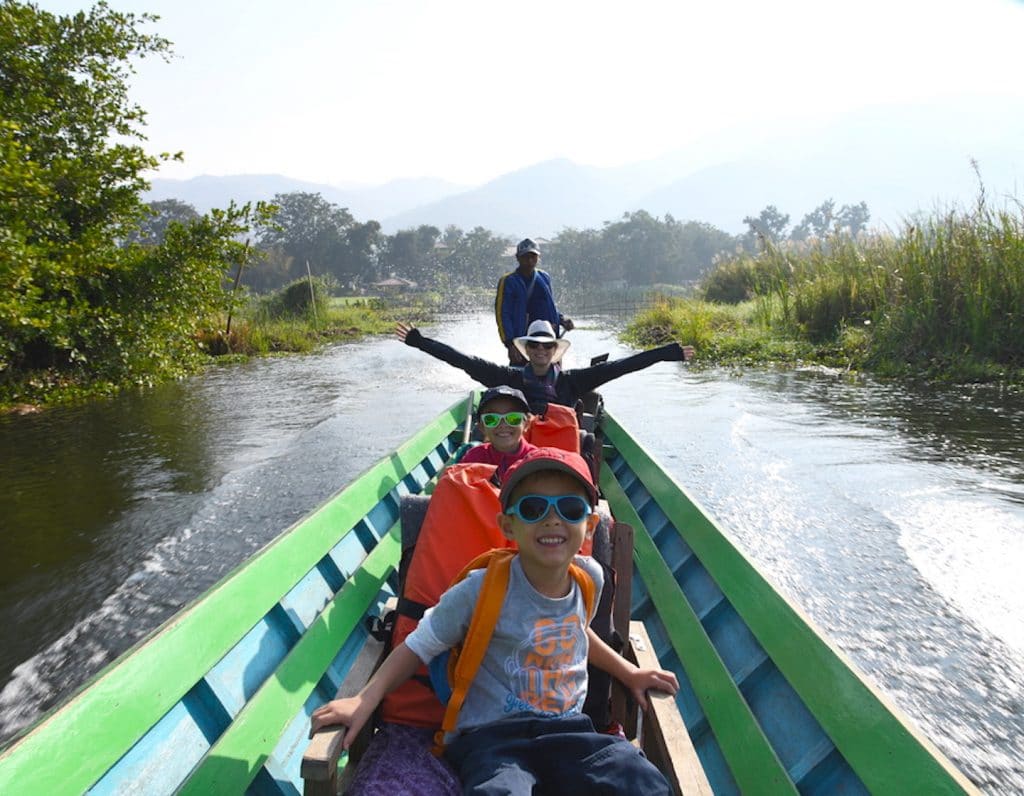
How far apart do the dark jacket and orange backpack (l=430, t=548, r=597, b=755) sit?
9.95ft

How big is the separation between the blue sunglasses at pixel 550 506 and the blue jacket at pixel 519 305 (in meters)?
4.64

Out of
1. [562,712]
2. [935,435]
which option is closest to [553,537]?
[562,712]

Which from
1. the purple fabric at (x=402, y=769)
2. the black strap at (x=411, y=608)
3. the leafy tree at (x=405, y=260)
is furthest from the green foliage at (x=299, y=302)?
the leafy tree at (x=405, y=260)

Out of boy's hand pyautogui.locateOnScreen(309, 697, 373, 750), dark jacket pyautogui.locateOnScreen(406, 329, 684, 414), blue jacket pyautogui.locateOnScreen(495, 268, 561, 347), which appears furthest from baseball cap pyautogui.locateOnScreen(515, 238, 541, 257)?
boy's hand pyautogui.locateOnScreen(309, 697, 373, 750)

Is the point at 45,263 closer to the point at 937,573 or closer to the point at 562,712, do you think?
the point at 562,712

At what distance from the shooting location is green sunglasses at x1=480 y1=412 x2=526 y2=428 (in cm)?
314

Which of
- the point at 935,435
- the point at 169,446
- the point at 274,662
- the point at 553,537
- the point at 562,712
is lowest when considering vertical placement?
the point at 935,435

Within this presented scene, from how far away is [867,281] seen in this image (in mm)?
13812

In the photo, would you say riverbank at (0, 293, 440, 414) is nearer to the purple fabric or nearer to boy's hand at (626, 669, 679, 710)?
the purple fabric

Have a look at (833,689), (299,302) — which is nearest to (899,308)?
(833,689)

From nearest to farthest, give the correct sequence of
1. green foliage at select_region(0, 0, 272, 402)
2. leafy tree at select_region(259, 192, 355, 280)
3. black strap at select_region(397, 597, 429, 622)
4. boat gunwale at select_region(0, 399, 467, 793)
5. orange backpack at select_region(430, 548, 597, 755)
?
boat gunwale at select_region(0, 399, 467, 793) → orange backpack at select_region(430, 548, 597, 755) → black strap at select_region(397, 597, 429, 622) → green foliage at select_region(0, 0, 272, 402) → leafy tree at select_region(259, 192, 355, 280)

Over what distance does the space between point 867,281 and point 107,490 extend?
14.2 metres

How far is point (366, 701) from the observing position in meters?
1.67

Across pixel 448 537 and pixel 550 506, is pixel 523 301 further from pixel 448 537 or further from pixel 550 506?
pixel 550 506
